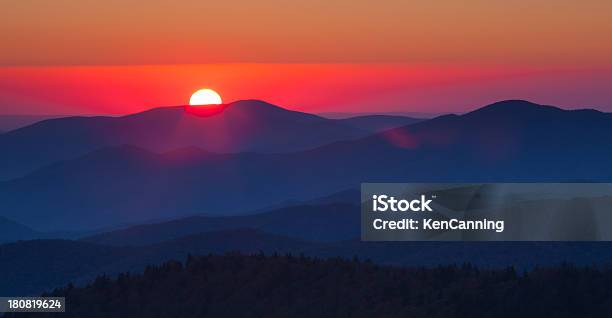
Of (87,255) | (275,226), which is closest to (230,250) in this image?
(87,255)

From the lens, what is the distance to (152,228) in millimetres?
169750

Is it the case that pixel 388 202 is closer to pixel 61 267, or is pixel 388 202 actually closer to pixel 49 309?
pixel 49 309

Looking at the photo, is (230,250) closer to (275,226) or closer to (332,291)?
(275,226)

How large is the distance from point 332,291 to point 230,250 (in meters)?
70.7

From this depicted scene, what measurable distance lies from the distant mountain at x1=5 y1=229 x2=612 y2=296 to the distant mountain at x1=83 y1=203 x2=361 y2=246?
32.2 metres

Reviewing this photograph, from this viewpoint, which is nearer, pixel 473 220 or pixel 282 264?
pixel 473 220

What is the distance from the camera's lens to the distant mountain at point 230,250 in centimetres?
9906

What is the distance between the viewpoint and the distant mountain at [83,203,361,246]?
161m

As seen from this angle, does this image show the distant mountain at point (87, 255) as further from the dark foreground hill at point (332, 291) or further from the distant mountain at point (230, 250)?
the dark foreground hill at point (332, 291)

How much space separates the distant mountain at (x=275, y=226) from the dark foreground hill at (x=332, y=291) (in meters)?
104

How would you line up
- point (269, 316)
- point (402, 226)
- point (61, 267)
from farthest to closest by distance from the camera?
1. point (61, 267)
2. point (269, 316)
3. point (402, 226)

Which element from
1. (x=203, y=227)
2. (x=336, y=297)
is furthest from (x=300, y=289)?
(x=203, y=227)

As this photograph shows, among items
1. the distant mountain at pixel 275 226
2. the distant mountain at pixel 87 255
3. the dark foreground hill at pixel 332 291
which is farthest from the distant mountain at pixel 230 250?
the dark foreground hill at pixel 332 291

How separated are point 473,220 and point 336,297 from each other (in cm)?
1003
